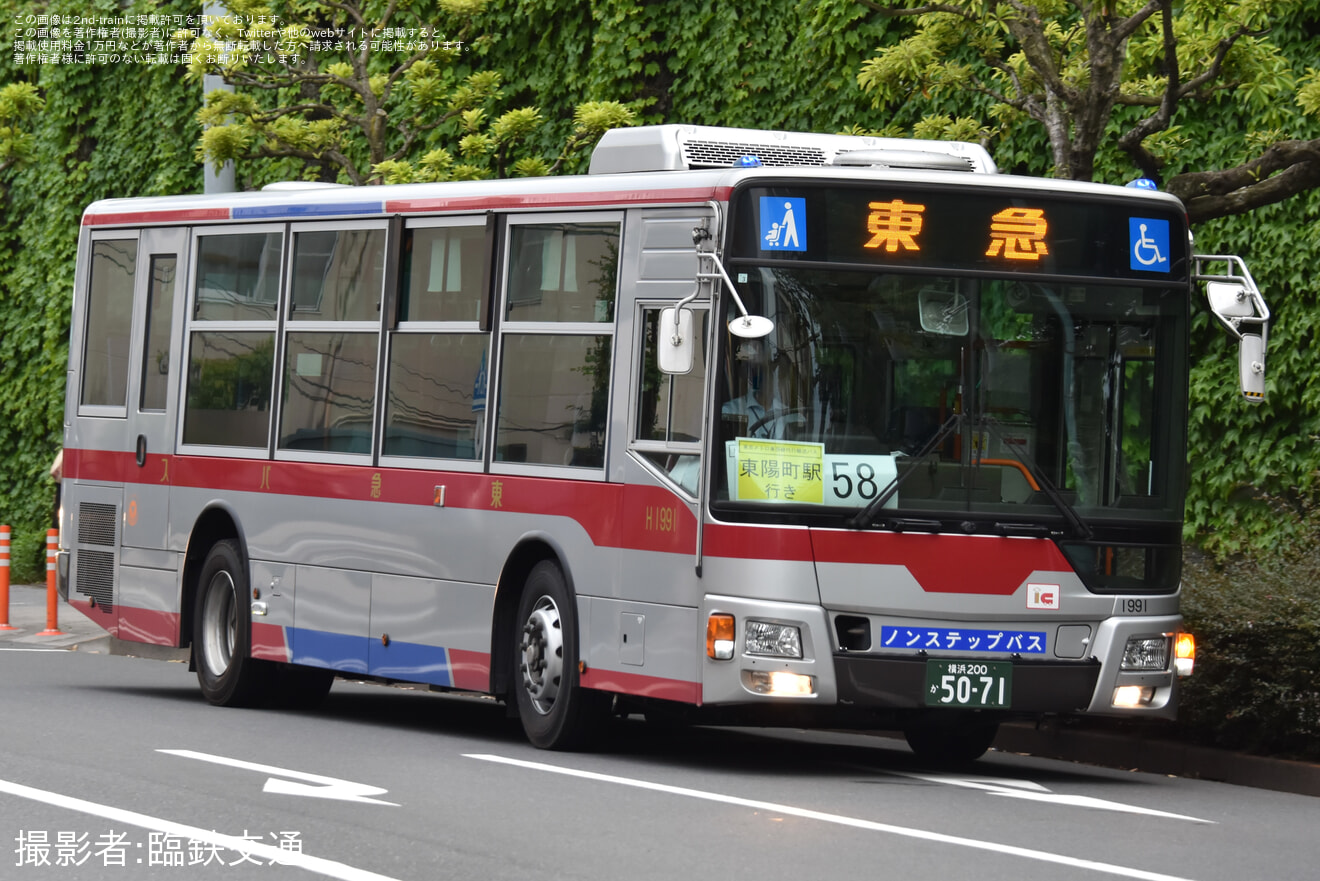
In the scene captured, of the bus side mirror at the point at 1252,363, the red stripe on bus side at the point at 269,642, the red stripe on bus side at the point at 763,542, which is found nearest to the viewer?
the red stripe on bus side at the point at 763,542

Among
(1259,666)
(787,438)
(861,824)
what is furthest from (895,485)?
(1259,666)

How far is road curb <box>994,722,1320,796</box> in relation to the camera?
11906mm

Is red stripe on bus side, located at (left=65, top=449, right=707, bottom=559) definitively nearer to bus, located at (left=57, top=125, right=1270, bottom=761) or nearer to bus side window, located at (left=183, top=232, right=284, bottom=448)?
bus, located at (left=57, top=125, right=1270, bottom=761)

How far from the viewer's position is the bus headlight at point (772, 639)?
35.4ft

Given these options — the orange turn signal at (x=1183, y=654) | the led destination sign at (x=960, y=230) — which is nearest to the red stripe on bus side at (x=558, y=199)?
the led destination sign at (x=960, y=230)

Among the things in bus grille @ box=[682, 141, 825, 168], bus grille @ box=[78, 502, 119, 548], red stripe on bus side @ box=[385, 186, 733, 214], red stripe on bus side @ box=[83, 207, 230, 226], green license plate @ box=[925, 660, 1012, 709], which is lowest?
green license plate @ box=[925, 660, 1012, 709]

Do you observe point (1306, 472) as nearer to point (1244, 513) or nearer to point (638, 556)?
point (1244, 513)

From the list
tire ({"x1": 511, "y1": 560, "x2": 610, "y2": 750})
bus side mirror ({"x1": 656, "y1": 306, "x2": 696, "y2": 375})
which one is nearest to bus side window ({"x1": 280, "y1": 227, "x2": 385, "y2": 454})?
tire ({"x1": 511, "y1": 560, "x2": 610, "y2": 750})

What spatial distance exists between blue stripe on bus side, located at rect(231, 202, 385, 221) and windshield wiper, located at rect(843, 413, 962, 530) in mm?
4289

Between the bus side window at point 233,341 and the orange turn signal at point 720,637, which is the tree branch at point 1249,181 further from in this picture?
the bus side window at point 233,341

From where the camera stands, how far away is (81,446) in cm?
1669

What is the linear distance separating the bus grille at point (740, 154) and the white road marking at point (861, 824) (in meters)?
3.23

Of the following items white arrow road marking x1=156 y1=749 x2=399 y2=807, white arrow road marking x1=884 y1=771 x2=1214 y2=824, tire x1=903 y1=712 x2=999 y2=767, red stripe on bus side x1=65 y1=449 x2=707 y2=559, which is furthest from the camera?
tire x1=903 y1=712 x2=999 y2=767

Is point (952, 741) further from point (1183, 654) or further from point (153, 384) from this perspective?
point (153, 384)
